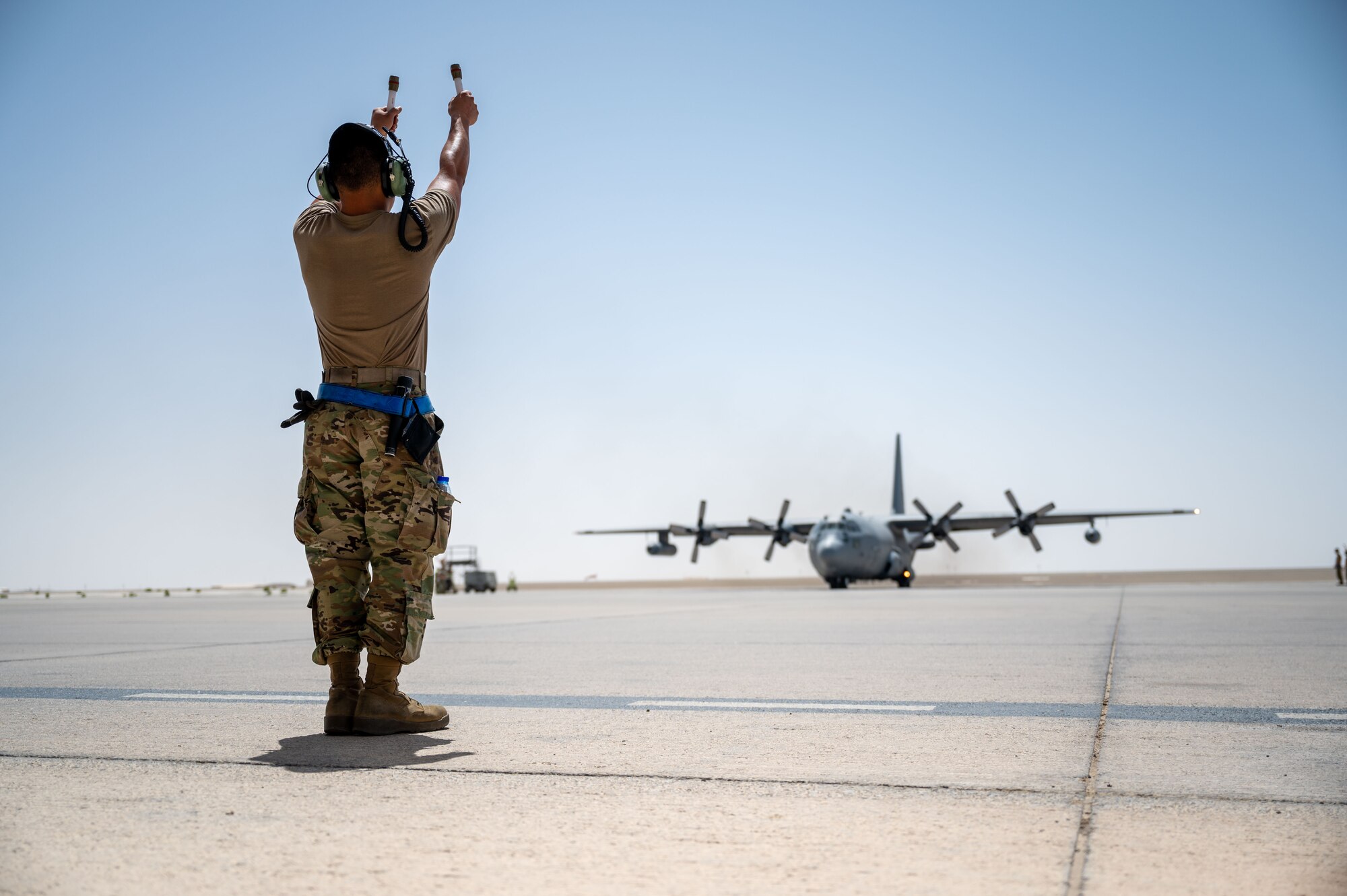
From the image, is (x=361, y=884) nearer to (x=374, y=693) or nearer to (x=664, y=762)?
(x=664, y=762)

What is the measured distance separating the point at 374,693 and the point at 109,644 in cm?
664

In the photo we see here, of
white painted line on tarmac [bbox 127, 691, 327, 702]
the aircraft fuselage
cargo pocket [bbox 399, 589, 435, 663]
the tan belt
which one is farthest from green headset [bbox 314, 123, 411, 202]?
the aircraft fuselage

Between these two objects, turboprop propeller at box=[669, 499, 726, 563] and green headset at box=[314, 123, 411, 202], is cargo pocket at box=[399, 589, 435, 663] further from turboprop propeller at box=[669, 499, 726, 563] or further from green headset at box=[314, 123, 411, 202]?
turboprop propeller at box=[669, 499, 726, 563]

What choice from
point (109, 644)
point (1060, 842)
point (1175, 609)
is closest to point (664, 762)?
point (1060, 842)

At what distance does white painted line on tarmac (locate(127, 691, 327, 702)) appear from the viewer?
214 inches

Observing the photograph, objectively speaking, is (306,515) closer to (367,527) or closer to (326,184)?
(367,527)

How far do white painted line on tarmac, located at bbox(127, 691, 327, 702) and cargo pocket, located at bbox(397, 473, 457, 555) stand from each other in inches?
63.6

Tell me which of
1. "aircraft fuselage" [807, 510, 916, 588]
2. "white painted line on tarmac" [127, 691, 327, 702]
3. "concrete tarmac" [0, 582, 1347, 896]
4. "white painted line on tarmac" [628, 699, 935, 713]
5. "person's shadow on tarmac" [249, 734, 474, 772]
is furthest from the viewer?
"aircraft fuselage" [807, 510, 916, 588]

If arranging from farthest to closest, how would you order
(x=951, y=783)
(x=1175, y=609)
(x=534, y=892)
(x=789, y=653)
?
(x=1175, y=609) < (x=789, y=653) < (x=951, y=783) < (x=534, y=892)

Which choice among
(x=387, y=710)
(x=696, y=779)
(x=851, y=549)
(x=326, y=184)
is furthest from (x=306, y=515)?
(x=851, y=549)

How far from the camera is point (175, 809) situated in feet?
9.46

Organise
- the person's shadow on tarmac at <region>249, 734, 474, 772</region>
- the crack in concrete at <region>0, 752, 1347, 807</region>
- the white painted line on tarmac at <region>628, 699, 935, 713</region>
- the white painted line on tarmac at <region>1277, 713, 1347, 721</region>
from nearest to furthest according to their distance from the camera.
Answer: the crack in concrete at <region>0, 752, 1347, 807</region> < the person's shadow on tarmac at <region>249, 734, 474, 772</region> < the white painted line on tarmac at <region>1277, 713, 1347, 721</region> < the white painted line on tarmac at <region>628, 699, 935, 713</region>

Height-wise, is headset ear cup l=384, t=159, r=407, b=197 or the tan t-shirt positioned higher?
headset ear cup l=384, t=159, r=407, b=197

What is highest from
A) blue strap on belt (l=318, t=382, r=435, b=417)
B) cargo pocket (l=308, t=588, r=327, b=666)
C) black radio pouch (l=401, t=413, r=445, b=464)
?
blue strap on belt (l=318, t=382, r=435, b=417)
